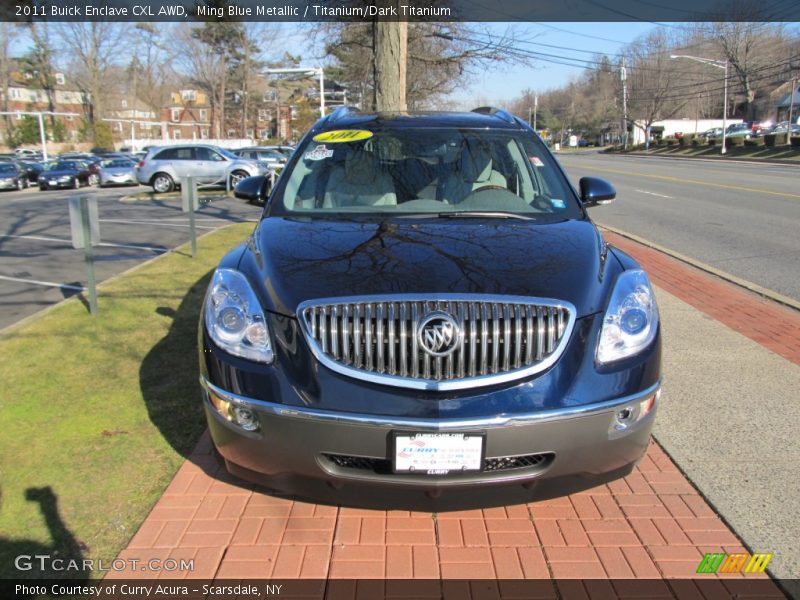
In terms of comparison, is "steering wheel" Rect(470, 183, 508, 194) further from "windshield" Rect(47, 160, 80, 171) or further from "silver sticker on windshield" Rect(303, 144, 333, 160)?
"windshield" Rect(47, 160, 80, 171)

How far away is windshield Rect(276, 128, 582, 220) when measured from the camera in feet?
12.2

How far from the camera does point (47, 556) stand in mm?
2598

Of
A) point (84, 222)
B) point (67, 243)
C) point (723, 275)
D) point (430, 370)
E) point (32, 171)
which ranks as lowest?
point (723, 275)

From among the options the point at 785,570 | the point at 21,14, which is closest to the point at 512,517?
the point at 785,570

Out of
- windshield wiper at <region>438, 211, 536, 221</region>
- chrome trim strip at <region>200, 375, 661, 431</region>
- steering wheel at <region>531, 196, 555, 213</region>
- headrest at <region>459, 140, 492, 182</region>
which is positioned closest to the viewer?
chrome trim strip at <region>200, 375, 661, 431</region>

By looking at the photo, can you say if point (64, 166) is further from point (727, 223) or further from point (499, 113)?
point (499, 113)

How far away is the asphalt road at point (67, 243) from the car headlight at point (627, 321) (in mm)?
5845

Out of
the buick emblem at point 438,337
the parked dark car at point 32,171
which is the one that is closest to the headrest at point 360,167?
the buick emblem at point 438,337

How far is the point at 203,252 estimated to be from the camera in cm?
976

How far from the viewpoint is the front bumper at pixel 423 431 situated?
7.79 feet

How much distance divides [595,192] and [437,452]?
93.2 inches

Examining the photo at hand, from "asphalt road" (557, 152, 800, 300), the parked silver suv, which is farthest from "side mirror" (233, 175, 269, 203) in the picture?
the parked silver suv

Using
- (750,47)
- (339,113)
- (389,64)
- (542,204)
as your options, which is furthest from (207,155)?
(750,47)

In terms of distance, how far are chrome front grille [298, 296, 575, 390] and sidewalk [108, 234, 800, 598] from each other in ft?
2.50
